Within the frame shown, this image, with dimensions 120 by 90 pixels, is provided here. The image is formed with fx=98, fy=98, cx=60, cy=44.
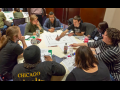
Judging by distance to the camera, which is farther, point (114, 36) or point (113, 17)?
point (113, 17)

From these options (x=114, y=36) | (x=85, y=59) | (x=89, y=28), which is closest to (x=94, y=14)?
(x=89, y=28)

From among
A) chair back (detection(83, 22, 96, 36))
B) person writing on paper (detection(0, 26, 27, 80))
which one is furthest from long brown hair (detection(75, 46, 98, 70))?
chair back (detection(83, 22, 96, 36))

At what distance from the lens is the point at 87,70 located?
1096 mm

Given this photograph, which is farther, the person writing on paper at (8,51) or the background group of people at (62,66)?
the person writing on paper at (8,51)

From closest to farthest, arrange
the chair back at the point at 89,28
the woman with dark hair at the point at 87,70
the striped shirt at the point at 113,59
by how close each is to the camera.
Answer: the woman with dark hair at the point at 87,70, the striped shirt at the point at 113,59, the chair back at the point at 89,28

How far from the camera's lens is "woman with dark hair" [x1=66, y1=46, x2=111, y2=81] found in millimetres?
1043

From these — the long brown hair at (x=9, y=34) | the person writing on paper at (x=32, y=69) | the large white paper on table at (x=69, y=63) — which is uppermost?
the long brown hair at (x=9, y=34)

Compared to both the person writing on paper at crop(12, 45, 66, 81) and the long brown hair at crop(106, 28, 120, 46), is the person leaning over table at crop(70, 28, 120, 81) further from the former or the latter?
the person writing on paper at crop(12, 45, 66, 81)

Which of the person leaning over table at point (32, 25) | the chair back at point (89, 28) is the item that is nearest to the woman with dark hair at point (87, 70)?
the chair back at point (89, 28)

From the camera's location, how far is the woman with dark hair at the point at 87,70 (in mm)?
1043

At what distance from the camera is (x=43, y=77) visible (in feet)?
3.68

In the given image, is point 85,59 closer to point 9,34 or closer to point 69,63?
point 69,63

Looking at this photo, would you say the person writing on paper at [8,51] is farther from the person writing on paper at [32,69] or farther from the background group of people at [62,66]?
the person writing on paper at [32,69]
